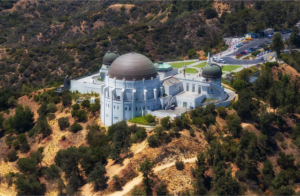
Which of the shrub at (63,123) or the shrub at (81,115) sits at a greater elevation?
the shrub at (81,115)

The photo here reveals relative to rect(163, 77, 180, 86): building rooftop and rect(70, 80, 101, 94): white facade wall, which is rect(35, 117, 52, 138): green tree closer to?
rect(70, 80, 101, 94): white facade wall

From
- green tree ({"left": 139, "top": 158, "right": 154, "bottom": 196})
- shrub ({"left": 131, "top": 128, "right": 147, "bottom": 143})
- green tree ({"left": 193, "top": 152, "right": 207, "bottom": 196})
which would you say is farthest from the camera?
shrub ({"left": 131, "top": 128, "right": 147, "bottom": 143})

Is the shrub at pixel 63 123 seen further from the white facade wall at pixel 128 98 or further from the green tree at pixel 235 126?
the green tree at pixel 235 126

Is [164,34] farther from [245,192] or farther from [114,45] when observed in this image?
[245,192]

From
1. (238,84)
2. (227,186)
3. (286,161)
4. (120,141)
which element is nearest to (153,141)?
(120,141)

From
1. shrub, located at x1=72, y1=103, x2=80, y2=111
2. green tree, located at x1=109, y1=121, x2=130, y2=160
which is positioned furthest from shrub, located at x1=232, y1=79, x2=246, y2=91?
shrub, located at x1=72, y1=103, x2=80, y2=111

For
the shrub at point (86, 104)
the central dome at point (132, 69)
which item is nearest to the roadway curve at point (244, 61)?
the central dome at point (132, 69)

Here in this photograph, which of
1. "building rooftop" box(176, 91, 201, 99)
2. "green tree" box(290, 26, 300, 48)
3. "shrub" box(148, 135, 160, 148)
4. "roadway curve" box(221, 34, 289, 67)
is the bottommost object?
"shrub" box(148, 135, 160, 148)
